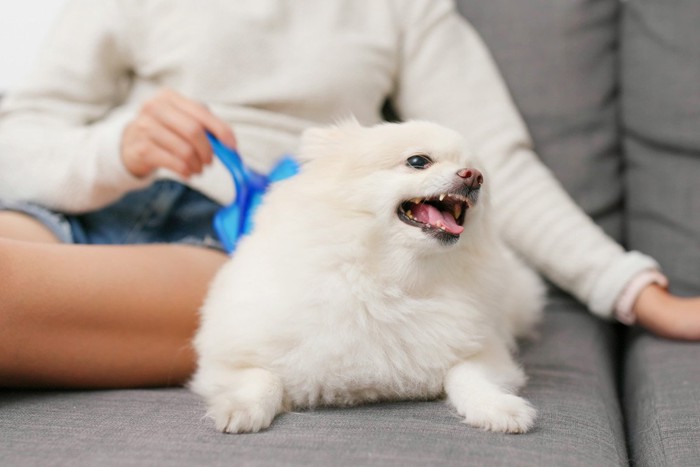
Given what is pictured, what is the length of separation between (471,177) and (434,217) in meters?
0.08

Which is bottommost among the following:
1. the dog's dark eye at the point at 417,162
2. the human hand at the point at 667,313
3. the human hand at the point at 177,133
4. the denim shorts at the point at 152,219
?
the human hand at the point at 667,313

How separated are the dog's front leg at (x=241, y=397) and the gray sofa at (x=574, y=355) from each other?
0.02m

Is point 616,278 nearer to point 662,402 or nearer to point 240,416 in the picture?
point 662,402

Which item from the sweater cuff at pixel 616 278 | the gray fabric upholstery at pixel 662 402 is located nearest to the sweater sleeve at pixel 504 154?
the sweater cuff at pixel 616 278

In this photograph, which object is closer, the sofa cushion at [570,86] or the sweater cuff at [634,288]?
the sweater cuff at [634,288]

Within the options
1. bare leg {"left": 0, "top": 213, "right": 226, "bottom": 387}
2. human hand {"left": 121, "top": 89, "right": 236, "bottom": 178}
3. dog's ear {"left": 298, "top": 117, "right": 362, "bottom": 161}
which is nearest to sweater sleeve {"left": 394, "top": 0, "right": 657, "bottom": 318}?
dog's ear {"left": 298, "top": 117, "right": 362, "bottom": 161}

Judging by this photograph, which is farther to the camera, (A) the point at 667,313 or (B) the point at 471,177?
(A) the point at 667,313

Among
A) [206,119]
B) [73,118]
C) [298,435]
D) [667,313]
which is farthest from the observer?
[73,118]

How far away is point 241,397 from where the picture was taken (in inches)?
35.3

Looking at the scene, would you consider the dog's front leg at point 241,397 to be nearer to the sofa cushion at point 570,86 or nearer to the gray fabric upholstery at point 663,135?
the gray fabric upholstery at point 663,135

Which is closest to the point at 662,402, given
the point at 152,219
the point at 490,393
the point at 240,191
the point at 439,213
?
the point at 490,393

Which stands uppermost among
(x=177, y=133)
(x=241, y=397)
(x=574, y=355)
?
(x=177, y=133)

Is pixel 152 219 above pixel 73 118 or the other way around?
the other way around

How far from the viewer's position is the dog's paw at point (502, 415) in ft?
Result: 2.89
